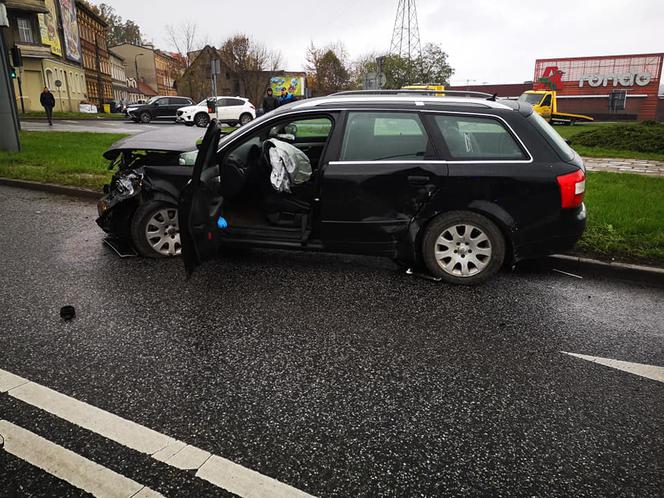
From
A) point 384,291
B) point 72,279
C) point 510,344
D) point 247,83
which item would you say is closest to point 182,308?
point 72,279

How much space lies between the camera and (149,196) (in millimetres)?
4855

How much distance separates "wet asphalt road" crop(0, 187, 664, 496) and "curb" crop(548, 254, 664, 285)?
0.20 meters

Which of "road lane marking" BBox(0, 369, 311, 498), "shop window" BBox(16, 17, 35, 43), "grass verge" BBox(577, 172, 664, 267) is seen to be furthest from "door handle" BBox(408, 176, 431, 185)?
"shop window" BBox(16, 17, 35, 43)

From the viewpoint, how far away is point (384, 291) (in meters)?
4.38

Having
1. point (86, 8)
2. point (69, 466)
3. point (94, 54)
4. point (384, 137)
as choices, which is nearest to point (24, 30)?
point (86, 8)

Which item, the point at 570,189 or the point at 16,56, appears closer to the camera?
the point at 570,189

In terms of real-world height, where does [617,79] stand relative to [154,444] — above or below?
above

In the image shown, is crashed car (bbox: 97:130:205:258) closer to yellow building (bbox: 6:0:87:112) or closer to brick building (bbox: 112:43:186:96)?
yellow building (bbox: 6:0:87:112)

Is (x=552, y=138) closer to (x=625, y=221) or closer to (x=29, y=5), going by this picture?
(x=625, y=221)

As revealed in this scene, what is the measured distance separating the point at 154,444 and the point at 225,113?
90.3ft

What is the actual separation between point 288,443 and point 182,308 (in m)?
1.90

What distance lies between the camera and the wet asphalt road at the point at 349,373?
2.22m

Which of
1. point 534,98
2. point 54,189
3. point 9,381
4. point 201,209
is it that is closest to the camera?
point 9,381

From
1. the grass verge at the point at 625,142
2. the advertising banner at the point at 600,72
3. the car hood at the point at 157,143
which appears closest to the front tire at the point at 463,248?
Result: the car hood at the point at 157,143
